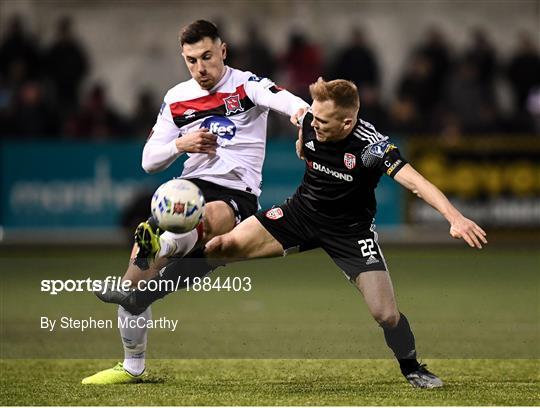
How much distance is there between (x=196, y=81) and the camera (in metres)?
8.13

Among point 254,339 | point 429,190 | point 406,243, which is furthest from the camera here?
point 406,243

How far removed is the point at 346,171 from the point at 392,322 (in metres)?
1.01

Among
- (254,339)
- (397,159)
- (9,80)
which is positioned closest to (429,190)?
(397,159)

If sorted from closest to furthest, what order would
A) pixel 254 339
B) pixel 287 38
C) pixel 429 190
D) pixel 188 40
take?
pixel 429 190
pixel 188 40
pixel 254 339
pixel 287 38

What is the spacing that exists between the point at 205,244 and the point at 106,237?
1069 cm

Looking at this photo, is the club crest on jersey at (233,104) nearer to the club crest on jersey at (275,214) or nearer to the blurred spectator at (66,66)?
the club crest on jersey at (275,214)

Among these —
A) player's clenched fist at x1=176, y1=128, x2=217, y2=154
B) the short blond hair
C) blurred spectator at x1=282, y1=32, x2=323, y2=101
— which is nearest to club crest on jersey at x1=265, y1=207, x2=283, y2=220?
player's clenched fist at x1=176, y1=128, x2=217, y2=154

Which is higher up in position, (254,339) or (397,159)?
(397,159)

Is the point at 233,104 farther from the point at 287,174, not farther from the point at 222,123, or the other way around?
the point at 287,174

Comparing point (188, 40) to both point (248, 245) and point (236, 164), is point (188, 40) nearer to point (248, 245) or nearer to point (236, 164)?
point (236, 164)

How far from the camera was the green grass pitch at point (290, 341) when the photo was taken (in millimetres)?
7332

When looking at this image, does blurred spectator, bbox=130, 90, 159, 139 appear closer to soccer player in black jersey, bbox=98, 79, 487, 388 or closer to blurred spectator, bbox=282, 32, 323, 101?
blurred spectator, bbox=282, 32, 323, 101

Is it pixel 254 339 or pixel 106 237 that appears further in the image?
pixel 106 237

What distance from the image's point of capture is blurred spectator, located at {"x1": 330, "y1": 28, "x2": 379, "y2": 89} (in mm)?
19156
